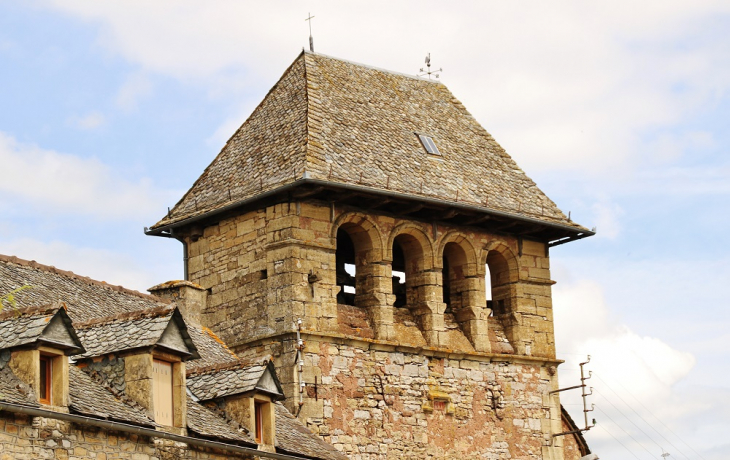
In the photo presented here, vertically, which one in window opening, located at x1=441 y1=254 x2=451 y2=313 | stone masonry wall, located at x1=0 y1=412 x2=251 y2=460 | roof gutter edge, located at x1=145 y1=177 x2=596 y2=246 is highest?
roof gutter edge, located at x1=145 y1=177 x2=596 y2=246

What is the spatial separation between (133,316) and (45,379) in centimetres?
244

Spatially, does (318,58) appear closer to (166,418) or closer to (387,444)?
(387,444)

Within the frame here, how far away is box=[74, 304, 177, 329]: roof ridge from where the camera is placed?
19.4m

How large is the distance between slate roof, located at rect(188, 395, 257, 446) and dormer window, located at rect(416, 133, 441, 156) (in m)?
10.2

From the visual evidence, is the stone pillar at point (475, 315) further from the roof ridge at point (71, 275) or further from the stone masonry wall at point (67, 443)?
the stone masonry wall at point (67, 443)

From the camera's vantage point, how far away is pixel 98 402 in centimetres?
1831

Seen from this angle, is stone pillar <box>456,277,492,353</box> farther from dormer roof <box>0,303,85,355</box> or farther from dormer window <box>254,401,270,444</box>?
dormer roof <box>0,303,85,355</box>

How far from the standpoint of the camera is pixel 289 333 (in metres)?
26.3

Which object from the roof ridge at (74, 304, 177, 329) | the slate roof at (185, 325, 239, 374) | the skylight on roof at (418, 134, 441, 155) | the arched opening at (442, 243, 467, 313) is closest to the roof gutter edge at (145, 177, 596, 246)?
the arched opening at (442, 243, 467, 313)

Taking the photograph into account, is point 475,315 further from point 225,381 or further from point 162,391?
point 162,391

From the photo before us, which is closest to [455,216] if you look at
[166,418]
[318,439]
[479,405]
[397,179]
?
[397,179]

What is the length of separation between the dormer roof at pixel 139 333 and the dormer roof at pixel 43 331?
55.7 inches

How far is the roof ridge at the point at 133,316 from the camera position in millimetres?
19438

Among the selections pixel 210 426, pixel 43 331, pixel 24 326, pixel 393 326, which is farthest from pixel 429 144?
pixel 43 331
